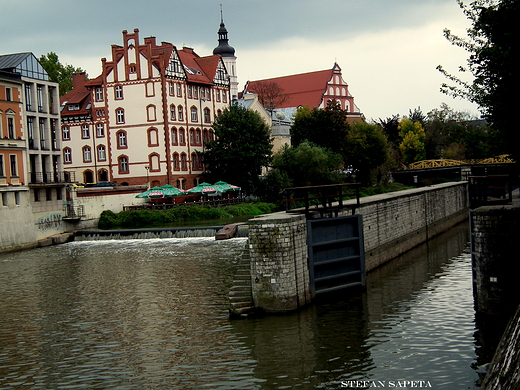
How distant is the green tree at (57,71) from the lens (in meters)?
93.7

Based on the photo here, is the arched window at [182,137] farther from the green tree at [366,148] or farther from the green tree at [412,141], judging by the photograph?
the green tree at [412,141]

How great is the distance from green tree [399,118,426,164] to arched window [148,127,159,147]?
136ft

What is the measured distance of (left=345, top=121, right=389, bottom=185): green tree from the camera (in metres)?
75.7

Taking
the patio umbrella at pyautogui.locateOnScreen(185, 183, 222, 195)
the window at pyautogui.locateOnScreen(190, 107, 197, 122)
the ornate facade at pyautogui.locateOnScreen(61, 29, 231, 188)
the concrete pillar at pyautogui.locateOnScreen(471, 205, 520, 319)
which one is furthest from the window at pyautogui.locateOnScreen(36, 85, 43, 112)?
the concrete pillar at pyautogui.locateOnScreen(471, 205, 520, 319)

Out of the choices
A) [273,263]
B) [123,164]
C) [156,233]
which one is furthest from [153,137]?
[273,263]

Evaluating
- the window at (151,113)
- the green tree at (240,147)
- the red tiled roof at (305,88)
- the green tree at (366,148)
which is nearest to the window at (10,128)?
the window at (151,113)

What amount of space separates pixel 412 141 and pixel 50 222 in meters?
60.3

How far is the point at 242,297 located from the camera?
62.8 feet

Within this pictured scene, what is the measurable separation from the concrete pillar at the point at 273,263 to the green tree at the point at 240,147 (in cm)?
4435

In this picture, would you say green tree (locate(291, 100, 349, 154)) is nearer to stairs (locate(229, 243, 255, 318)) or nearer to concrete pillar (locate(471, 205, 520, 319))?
stairs (locate(229, 243, 255, 318))

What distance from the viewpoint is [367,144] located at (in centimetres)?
7575

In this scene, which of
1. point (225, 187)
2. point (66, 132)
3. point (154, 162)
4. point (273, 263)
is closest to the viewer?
point (273, 263)

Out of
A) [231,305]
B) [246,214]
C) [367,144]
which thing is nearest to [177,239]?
[246,214]

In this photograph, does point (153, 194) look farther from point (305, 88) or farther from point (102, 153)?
point (305, 88)
